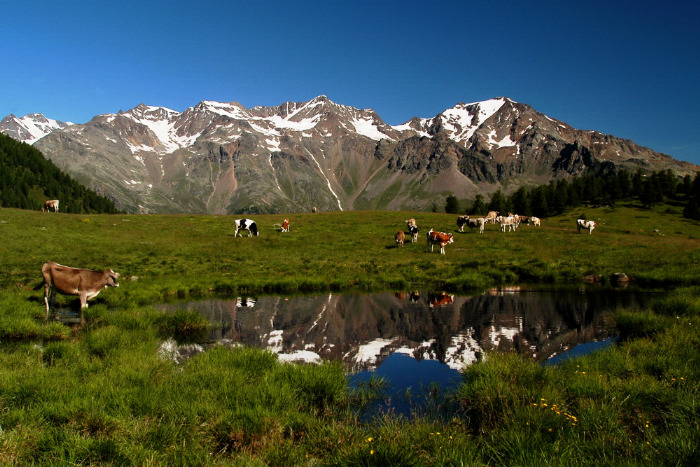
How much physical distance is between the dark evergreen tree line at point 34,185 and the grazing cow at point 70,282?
5760 inches

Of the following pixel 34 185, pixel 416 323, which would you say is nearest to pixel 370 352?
pixel 416 323

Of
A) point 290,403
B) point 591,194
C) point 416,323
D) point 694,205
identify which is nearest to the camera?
point 290,403

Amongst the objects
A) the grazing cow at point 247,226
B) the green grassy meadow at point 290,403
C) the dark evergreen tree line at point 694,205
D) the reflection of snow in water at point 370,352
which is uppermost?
the dark evergreen tree line at point 694,205

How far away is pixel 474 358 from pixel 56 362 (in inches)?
451

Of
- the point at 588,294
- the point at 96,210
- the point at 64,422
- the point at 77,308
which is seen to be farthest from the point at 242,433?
the point at 96,210

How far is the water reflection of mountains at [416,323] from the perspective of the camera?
13523 millimetres

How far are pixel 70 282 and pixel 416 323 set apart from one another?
14.6 metres

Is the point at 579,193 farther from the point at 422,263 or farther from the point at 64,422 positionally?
the point at 64,422

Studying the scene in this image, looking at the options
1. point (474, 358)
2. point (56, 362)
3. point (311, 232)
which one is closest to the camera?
point (56, 362)

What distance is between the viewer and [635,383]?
8344mm

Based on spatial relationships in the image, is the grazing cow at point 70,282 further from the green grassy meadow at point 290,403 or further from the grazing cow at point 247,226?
the grazing cow at point 247,226

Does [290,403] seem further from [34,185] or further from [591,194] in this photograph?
[34,185]

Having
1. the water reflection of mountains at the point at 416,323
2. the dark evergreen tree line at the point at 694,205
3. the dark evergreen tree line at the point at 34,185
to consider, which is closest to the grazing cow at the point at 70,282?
the water reflection of mountains at the point at 416,323

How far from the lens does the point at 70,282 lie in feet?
55.3
